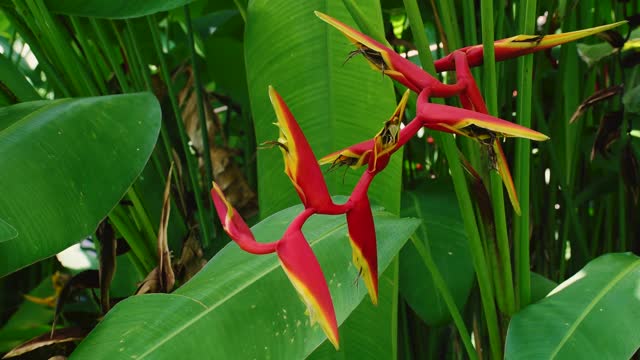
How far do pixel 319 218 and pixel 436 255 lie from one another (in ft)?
0.51

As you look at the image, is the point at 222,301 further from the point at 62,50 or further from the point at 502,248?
the point at 62,50

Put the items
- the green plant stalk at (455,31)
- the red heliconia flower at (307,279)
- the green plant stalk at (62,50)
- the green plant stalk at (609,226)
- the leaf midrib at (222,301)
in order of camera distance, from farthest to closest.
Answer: the green plant stalk at (609,226) < the green plant stalk at (62,50) < the green plant stalk at (455,31) < the leaf midrib at (222,301) < the red heliconia flower at (307,279)

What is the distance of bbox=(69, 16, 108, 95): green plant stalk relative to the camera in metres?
0.75

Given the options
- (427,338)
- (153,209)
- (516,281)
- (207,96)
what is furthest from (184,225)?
(516,281)

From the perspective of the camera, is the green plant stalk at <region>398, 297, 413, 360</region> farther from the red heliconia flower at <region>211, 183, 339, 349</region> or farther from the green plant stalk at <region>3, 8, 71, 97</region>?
the red heliconia flower at <region>211, 183, 339, 349</region>

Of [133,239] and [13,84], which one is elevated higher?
[13,84]

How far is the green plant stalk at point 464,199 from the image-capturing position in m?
0.47

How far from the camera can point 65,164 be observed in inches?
19.9

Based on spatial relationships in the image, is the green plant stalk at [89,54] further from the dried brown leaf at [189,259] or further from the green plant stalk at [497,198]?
the green plant stalk at [497,198]

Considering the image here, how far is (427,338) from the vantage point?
83cm

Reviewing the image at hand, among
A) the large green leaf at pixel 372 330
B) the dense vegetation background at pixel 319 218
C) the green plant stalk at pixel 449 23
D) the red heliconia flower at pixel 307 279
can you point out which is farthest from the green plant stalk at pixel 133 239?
the red heliconia flower at pixel 307 279

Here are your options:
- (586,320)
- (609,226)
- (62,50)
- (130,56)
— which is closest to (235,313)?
(586,320)

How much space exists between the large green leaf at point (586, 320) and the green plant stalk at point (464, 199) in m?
0.04

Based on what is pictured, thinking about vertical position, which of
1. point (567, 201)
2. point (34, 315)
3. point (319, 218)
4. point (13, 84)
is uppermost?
point (13, 84)
